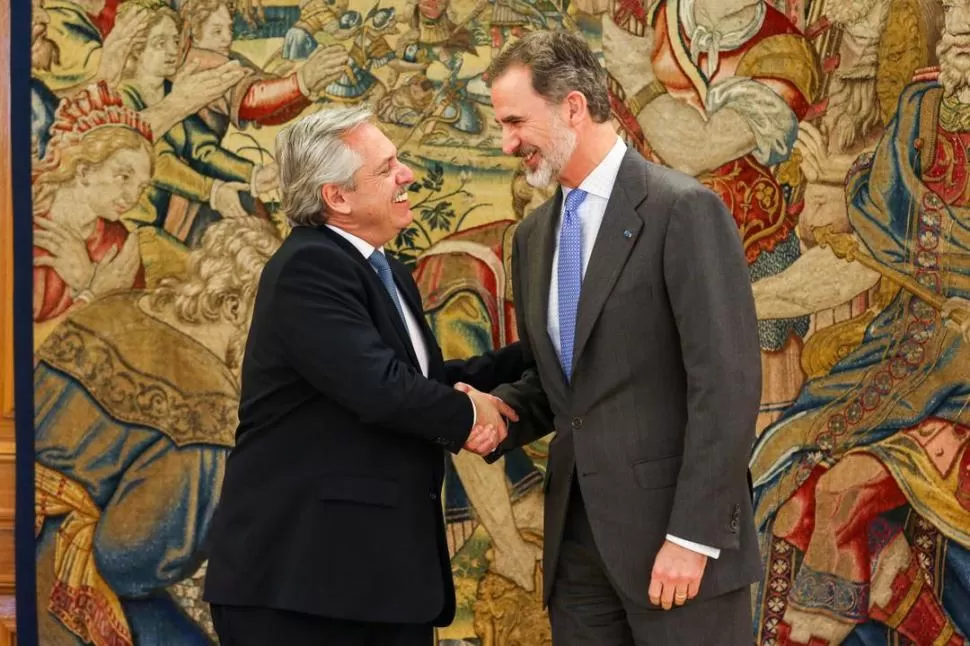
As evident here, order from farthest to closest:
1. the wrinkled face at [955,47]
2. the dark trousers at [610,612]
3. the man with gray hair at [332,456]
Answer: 1. the wrinkled face at [955,47]
2. the man with gray hair at [332,456]
3. the dark trousers at [610,612]

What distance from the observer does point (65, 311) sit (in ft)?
13.2

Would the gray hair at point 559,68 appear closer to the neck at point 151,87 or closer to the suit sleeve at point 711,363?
the suit sleeve at point 711,363

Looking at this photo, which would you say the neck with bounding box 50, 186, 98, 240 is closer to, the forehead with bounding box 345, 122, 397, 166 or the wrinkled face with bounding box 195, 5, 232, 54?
the wrinkled face with bounding box 195, 5, 232, 54

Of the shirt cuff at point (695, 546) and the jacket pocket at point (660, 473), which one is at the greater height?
the jacket pocket at point (660, 473)

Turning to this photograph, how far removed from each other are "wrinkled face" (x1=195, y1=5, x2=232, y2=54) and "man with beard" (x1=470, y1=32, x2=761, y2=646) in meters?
1.49

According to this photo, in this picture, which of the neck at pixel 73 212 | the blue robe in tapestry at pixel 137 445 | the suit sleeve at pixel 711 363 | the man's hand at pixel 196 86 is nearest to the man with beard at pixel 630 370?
the suit sleeve at pixel 711 363

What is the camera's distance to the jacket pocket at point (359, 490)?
2791 mm

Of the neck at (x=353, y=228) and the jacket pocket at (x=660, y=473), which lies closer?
the jacket pocket at (x=660, y=473)

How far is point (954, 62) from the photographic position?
3822 mm

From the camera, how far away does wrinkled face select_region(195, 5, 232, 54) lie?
3.97m

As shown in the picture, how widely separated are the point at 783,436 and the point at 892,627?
785 mm

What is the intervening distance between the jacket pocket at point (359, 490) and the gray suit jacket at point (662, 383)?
452 millimetres

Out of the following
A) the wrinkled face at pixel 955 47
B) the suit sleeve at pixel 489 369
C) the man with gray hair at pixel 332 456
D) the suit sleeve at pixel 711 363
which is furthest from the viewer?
the wrinkled face at pixel 955 47

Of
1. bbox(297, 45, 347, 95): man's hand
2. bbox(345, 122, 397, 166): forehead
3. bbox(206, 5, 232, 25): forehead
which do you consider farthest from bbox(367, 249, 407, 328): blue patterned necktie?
bbox(206, 5, 232, 25): forehead
